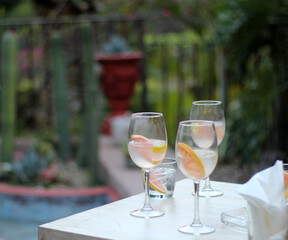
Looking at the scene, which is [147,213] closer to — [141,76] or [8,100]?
[8,100]

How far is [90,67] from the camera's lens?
16.5 feet

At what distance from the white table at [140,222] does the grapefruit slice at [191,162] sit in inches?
5.8

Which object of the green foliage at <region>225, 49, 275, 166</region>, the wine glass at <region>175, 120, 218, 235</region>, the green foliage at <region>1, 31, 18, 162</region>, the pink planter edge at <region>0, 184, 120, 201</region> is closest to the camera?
the wine glass at <region>175, 120, 218, 235</region>

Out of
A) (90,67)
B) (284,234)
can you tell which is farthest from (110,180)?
(284,234)

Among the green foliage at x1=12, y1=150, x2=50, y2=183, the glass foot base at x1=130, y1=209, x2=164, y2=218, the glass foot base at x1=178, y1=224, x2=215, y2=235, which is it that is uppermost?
the glass foot base at x1=130, y1=209, x2=164, y2=218

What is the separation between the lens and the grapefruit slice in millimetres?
1430

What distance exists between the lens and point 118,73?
6.41 meters

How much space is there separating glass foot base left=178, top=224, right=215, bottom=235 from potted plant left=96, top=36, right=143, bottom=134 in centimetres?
500

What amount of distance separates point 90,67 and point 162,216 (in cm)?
351

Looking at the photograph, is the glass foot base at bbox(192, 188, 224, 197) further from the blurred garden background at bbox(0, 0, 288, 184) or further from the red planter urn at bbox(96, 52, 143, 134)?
the red planter urn at bbox(96, 52, 143, 134)

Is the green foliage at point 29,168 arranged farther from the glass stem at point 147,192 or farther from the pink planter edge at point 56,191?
the glass stem at point 147,192

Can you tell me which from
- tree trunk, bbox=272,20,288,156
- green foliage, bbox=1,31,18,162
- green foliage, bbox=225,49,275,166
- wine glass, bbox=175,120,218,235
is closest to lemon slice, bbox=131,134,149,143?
wine glass, bbox=175,120,218,235

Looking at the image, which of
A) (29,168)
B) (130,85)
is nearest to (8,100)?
(29,168)

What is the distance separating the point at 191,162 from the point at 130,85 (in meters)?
5.15
